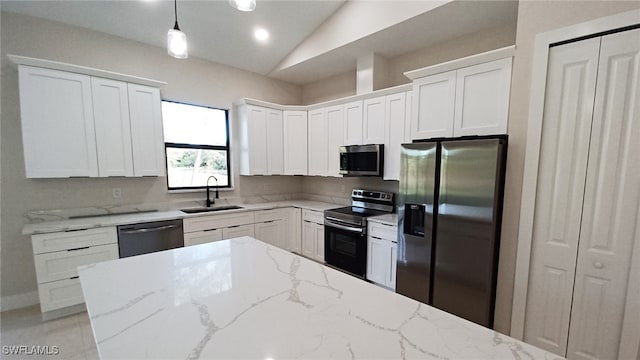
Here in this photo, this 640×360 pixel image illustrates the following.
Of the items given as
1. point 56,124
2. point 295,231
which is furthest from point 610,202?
point 56,124

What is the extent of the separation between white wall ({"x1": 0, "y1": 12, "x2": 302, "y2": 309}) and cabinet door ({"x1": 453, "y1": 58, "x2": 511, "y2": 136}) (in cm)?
335

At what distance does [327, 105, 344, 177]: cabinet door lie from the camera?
12.3ft

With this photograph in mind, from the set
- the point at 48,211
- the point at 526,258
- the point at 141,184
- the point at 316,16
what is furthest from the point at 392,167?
the point at 48,211

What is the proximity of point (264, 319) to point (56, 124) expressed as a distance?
3.11 meters

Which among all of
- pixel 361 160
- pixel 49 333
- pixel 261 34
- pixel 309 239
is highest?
pixel 261 34

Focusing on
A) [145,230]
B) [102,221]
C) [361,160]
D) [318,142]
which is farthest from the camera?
[318,142]

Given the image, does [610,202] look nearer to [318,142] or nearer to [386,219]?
[386,219]

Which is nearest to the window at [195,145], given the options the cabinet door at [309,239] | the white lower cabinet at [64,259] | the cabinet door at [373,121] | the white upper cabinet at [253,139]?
the white upper cabinet at [253,139]

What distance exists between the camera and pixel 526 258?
2.00 metres

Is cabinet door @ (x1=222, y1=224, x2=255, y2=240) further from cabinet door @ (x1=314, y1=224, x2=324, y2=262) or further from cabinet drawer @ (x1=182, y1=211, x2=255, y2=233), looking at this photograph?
cabinet door @ (x1=314, y1=224, x2=324, y2=262)

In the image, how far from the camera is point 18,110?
2635 millimetres

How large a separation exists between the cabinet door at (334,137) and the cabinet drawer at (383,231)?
1.05 metres

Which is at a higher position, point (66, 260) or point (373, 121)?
point (373, 121)

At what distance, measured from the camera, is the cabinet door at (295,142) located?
4.20 m
